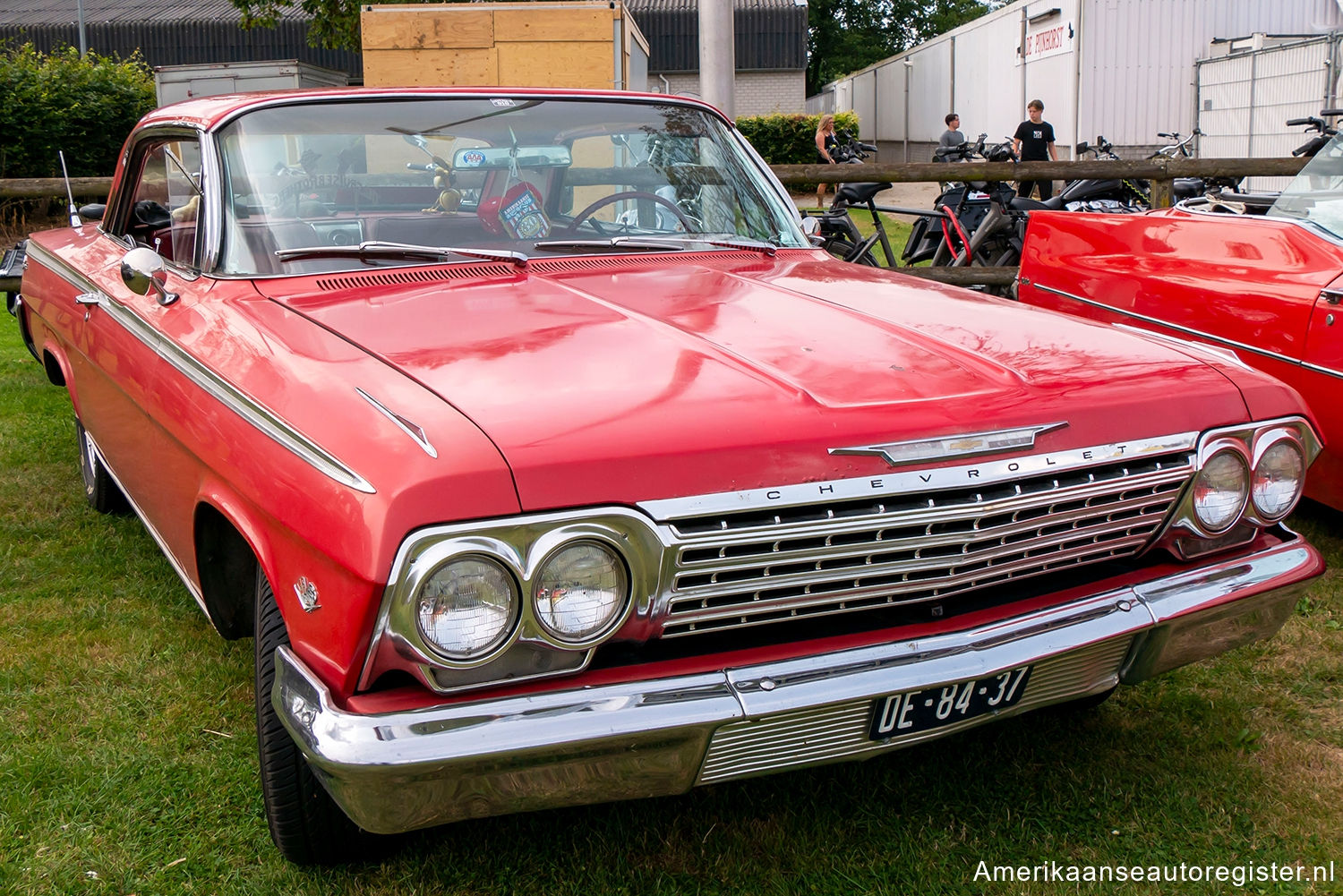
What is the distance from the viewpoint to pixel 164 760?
8.87 ft

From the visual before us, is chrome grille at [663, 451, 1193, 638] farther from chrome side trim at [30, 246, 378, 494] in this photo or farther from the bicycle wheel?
the bicycle wheel

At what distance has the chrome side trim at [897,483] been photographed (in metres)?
1.81

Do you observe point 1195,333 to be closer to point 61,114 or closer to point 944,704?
point 944,704

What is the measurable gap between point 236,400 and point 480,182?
1165mm

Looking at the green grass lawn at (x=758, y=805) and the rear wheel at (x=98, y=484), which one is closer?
the green grass lawn at (x=758, y=805)

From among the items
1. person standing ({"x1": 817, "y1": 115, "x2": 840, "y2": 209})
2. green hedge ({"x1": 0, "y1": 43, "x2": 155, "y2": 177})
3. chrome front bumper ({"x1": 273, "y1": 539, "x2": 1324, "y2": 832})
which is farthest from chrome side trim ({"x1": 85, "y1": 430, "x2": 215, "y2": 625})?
person standing ({"x1": 817, "y1": 115, "x2": 840, "y2": 209})

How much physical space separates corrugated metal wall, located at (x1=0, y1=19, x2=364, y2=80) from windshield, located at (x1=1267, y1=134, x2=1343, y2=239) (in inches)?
1197

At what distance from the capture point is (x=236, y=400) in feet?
7.22

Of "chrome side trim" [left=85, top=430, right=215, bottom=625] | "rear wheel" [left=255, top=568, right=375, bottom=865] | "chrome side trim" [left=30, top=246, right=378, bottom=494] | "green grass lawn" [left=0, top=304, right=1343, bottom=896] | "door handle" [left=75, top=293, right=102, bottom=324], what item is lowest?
"green grass lawn" [left=0, top=304, right=1343, bottom=896]

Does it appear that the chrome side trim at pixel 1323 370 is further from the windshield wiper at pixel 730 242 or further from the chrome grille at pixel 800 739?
the chrome grille at pixel 800 739

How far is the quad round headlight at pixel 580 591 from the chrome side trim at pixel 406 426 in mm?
250

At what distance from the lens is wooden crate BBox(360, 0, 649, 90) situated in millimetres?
7262

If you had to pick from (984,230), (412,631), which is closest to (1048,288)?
(984,230)

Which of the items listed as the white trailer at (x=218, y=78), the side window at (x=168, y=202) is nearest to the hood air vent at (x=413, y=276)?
the side window at (x=168, y=202)
